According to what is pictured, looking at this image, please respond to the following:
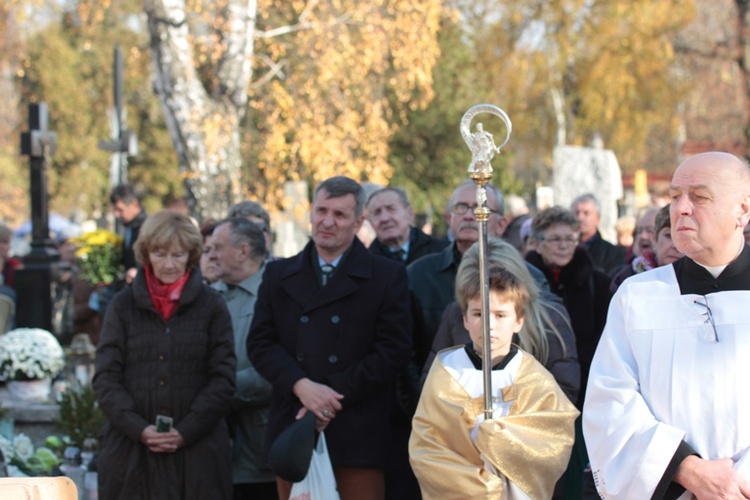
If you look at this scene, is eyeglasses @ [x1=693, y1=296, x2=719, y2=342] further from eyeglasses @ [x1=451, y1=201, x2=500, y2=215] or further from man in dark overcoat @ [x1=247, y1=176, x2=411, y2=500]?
eyeglasses @ [x1=451, y1=201, x2=500, y2=215]

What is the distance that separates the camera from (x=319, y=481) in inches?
198

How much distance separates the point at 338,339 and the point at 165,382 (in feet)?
3.04

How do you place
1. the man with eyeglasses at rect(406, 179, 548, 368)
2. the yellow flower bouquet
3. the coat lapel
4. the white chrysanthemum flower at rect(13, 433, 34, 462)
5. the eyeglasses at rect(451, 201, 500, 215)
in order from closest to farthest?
the coat lapel, the man with eyeglasses at rect(406, 179, 548, 368), the eyeglasses at rect(451, 201, 500, 215), the white chrysanthemum flower at rect(13, 433, 34, 462), the yellow flower bouquet

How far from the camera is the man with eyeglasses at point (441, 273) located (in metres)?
5.73

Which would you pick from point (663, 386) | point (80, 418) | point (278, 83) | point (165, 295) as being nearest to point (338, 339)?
point (165, 295)

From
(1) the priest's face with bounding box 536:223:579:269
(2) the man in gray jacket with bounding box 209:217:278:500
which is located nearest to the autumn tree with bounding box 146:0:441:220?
(2) the man in gray jacket with bounding box 209:217:278:500

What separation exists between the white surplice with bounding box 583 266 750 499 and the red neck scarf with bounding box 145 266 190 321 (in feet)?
8.22

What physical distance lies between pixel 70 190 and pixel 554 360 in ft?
124

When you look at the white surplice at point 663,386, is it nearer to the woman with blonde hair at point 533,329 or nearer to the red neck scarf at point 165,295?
the woman with blonde hair at point 533,329

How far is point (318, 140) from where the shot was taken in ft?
45.7

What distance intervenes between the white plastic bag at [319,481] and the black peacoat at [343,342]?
0.36ft

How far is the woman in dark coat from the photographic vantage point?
5.32m

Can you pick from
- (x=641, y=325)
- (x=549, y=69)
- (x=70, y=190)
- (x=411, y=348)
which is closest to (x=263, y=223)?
(x=411, y=348)

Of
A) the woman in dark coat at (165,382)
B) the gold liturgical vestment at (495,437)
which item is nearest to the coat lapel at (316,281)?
the woman in dark coat at (165,382)
